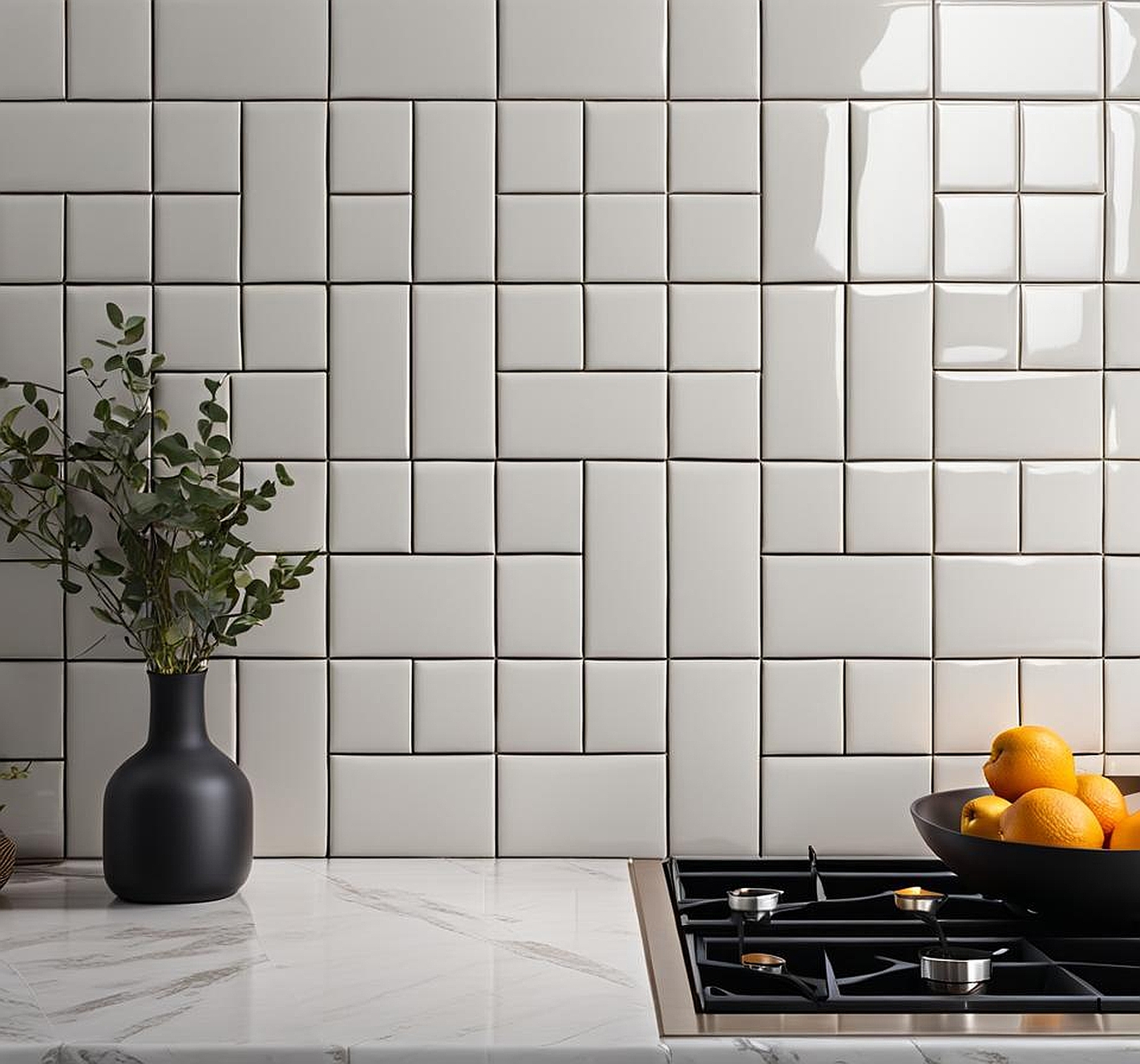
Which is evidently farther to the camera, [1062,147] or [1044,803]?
[1062,147]

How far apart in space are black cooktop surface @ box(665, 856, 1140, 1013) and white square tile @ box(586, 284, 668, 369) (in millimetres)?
601

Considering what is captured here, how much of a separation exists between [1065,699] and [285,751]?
94 cm

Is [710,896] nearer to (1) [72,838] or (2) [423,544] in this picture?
(2) [423,544]

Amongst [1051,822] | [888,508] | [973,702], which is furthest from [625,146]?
[1051,822]

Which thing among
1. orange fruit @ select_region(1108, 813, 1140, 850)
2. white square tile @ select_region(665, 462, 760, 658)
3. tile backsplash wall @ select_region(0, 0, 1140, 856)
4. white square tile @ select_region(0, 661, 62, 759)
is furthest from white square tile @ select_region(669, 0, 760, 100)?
white square tile @ select_region(0, 661, 62, 759)

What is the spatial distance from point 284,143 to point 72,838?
0.87m

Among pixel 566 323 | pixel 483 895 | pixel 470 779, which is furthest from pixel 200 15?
pixel 483 895

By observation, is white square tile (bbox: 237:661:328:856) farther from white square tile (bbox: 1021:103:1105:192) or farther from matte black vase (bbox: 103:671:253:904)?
white square tile (bbox: 1021:103:1105:192)

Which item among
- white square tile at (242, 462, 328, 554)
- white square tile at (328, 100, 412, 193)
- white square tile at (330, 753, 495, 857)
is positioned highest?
white square tile at (328, 100, 412, 193)

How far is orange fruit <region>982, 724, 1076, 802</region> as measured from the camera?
52.4 inches

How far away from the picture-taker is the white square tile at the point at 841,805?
1.51 meters

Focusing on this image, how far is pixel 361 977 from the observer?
1.09 metres

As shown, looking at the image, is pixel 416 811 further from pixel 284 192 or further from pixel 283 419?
pixel 284 192

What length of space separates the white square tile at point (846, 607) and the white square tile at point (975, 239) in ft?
1.16
